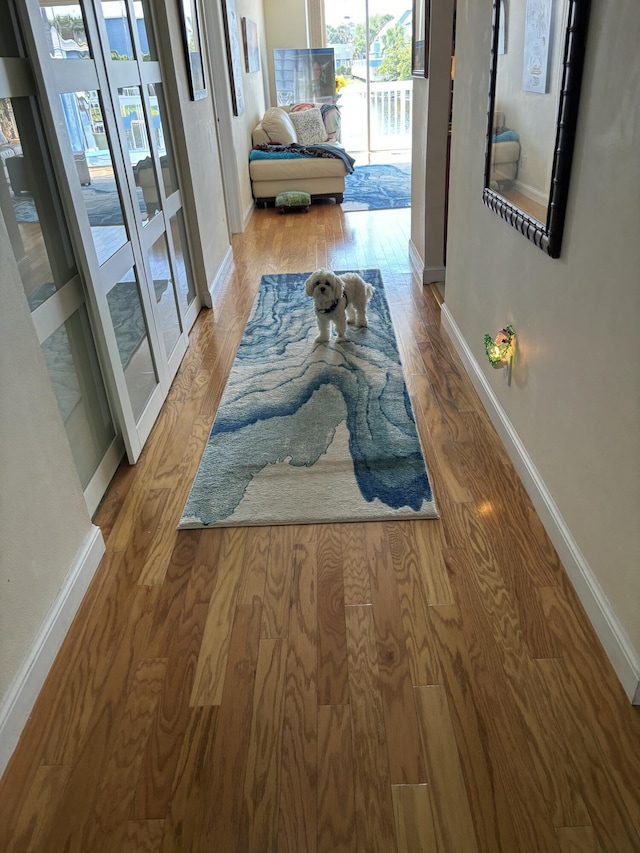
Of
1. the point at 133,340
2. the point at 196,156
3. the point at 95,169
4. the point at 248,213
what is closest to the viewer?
the point at 95,169

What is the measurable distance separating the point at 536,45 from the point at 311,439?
1.53 m

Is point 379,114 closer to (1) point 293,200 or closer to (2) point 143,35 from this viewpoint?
(1) point 293,200

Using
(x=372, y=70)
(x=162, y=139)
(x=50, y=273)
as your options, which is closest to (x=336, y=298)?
(x=162, y=139)

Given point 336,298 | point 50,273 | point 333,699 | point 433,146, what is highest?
point 433,146

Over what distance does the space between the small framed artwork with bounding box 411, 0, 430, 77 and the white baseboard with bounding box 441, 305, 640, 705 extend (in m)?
2.21

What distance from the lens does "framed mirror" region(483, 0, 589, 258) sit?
156 centimetres

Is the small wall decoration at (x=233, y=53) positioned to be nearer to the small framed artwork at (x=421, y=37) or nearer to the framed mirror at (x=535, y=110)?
the small framed artwork at (x=421, y=37)

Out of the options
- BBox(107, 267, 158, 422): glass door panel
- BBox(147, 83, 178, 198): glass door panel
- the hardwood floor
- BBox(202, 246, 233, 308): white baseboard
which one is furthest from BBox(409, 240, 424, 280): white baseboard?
the hardwood floor

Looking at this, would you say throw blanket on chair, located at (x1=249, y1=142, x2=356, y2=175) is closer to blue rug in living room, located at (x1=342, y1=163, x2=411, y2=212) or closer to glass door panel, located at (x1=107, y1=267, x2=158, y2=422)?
blue rug in living room, located at (x1=342, y1=163, x2=411, y2=212)

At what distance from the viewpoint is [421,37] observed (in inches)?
144

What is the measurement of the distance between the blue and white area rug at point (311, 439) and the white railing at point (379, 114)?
7571 millimetres

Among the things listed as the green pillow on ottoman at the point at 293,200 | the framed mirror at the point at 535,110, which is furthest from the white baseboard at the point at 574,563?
the green pillow on ottoman at the point at 293,200

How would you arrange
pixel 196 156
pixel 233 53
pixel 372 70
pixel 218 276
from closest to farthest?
pixel 196 156, pixel 218 276, pixel 233 53, pixel 372 70

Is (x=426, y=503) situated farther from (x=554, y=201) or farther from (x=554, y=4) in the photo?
(x=554, y=4)
